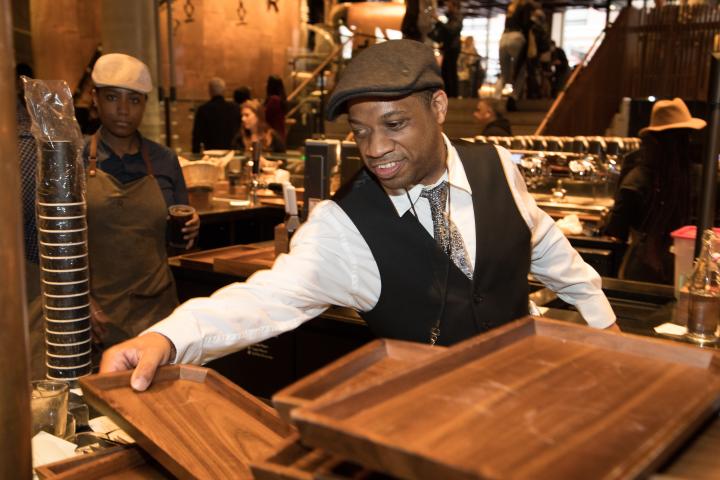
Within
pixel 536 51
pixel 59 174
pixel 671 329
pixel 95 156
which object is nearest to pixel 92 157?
pixel 95 156

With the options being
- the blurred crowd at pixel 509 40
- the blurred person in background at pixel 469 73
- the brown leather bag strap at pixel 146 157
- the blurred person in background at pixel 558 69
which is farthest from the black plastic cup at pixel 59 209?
Answer: the blurred person in background at pixel 558 69

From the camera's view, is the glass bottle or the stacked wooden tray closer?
the glass bottle

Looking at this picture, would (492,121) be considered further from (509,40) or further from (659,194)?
(509,40)

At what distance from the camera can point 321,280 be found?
173cm

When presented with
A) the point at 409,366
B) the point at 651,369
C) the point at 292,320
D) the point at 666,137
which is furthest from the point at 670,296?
the point at 409,366

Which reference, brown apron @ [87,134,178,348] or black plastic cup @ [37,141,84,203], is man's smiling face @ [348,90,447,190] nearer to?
black plastic cup @ [37,141,84,203]

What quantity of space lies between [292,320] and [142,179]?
5.40 feet

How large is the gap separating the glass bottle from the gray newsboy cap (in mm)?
1047

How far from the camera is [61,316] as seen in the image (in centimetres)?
166

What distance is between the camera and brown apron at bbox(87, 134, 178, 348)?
2955mm

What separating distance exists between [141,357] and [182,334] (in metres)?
0.12

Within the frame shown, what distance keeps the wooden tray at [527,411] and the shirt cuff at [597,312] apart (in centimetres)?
104

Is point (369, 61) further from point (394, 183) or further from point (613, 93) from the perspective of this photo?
point (613, 93)

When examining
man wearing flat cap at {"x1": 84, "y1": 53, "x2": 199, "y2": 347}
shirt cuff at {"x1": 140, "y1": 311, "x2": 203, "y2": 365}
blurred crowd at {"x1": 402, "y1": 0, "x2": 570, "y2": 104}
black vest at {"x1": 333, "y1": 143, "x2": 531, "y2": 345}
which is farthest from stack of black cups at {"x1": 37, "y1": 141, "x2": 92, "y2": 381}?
blurred crowd at {"x1": 402, "y1": 0, "x2": 570, "y2": 104}
